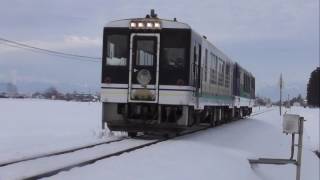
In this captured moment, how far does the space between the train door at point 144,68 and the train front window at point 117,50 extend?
23 centimetres

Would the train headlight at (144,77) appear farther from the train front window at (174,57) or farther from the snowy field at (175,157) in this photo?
the snowy field at (175,157)

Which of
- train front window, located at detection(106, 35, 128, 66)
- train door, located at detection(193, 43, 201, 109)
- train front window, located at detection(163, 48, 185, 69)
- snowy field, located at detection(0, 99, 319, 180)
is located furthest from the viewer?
train door, located at detection(193, 43, 201, 109)

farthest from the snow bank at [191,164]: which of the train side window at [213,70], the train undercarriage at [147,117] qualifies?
the train side window at [213,70]

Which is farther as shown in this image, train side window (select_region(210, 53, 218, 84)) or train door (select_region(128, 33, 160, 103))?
train side window (select_region(210, 53, 218, 84))

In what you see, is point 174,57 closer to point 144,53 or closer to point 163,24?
point 144,53

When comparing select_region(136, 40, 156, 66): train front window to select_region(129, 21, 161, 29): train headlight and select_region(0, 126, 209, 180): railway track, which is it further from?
select_region(0, 126, 209, 180): railway track

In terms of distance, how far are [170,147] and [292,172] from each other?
4.95 metres

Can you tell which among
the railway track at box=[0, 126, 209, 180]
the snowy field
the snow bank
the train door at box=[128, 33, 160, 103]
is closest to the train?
the train door at box=[128, 33, 160, 103]

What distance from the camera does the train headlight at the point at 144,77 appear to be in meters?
18.2

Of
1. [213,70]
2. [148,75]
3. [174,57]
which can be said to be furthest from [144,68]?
[213,70]

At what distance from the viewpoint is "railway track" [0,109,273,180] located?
9.96 metres

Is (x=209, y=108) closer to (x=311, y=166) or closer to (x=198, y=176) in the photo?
(x=311, y=166)

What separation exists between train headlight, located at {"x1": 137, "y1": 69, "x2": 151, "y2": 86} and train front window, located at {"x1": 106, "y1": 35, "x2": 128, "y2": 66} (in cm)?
58

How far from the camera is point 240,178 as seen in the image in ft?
40.4
